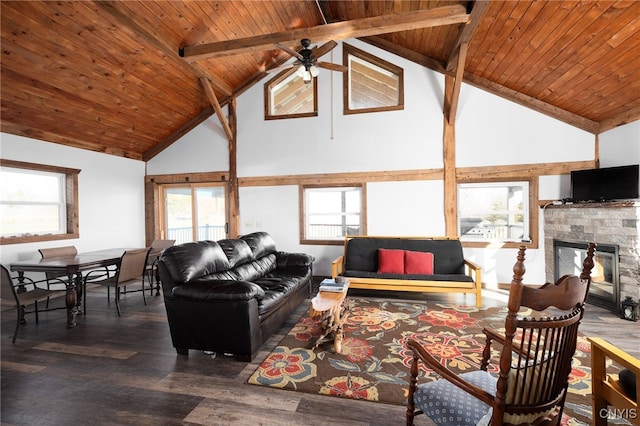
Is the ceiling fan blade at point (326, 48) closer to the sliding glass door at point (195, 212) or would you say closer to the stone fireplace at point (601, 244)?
the sliding glass door at point (195, 212)

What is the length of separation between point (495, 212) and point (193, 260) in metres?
4.82

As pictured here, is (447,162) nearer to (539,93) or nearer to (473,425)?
(539,93)

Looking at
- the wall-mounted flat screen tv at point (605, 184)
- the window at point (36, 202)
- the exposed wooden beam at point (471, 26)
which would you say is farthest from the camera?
the window at point (36, 202)

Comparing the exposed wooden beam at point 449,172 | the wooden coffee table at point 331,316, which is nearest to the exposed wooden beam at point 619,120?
the exposed wooden beam at point 449,172

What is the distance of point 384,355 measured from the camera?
2.70 meters

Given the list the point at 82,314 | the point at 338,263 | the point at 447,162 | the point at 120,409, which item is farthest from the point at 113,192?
the point at 447,162

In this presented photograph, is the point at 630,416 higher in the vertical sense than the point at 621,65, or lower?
lower

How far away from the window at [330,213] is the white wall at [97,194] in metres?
3.66

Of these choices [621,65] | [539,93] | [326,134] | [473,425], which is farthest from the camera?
[326,134]

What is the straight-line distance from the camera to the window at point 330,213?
5695 mm

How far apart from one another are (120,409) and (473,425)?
218 cm

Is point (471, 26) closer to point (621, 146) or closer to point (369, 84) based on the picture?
point (369, 84)

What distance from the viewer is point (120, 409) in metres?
2.02

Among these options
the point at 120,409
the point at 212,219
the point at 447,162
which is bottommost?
the point at 120,409
